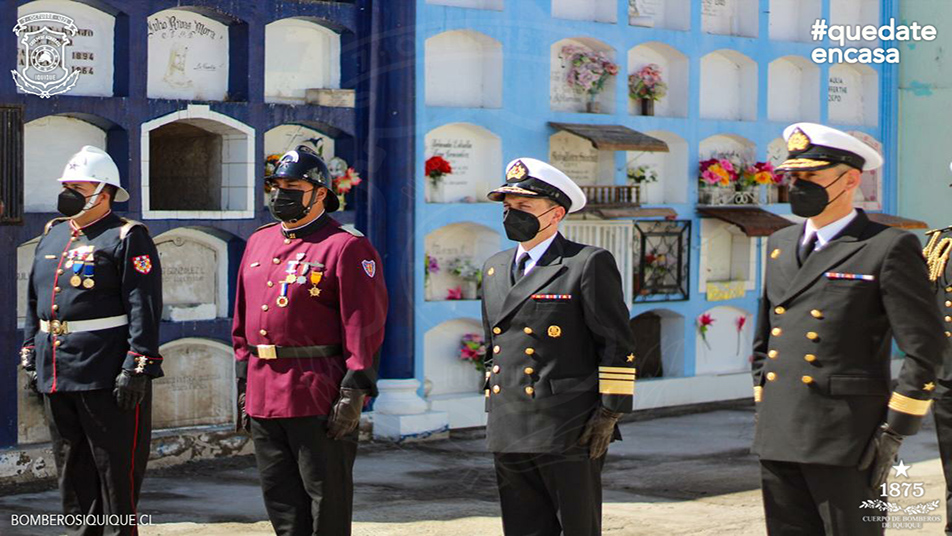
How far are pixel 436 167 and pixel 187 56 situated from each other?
6.35 feet

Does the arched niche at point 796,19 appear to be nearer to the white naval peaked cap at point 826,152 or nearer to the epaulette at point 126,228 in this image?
the epaulette at point 126,228

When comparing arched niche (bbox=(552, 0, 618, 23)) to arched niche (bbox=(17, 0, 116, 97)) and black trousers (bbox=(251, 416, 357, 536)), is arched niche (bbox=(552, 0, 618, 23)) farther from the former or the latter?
black trousers (bbox=(251, 416, 357, 536))

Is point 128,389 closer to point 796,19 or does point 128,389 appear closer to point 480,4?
point 480,4

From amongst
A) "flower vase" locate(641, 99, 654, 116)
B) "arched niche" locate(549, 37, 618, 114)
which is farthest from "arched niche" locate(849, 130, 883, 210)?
"arched niche" locate(549, 37, 618, 114)

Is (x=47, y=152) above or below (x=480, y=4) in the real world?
below

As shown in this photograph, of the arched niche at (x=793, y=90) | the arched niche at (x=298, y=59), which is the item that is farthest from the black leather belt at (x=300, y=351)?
the arched niche at (x=793, y=90)

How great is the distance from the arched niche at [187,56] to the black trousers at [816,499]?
17.2 ft

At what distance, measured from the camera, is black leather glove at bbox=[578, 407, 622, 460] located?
15.1 ft

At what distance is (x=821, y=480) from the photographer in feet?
13.6

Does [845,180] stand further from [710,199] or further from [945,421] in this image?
[710,199]

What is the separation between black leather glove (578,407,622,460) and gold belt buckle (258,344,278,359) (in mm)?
1080

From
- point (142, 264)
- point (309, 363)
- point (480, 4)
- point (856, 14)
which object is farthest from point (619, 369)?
point (856, 14)

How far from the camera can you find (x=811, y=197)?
4.25 m

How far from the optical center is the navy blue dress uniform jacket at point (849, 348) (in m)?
4.04
